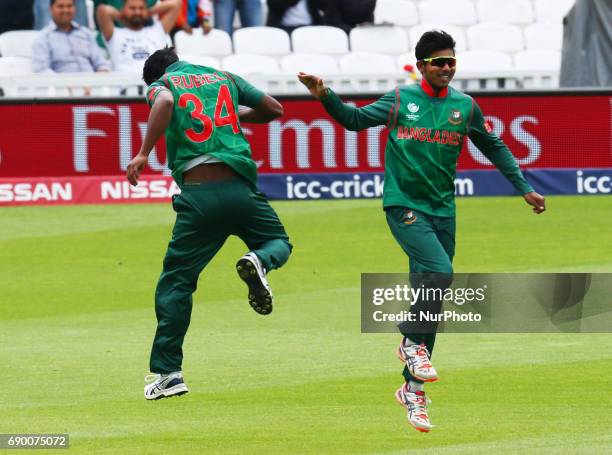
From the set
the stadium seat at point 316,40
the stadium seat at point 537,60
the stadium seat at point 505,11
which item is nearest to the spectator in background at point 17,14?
the stadium seat at point 316,40

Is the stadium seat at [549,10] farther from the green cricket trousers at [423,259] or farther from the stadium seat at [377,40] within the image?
the green cricket trousers at [423,259]

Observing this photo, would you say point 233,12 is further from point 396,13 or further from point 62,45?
point 62,45

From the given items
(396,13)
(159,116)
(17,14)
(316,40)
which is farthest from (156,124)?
(396,13)

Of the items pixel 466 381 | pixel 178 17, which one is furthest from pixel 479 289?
pixel 178 17

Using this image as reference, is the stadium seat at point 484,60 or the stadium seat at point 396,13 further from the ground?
the stadium seat at point 396,13

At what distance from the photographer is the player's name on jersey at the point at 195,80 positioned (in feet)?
29.2

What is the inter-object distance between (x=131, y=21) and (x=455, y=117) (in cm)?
1282

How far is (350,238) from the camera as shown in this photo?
16625 millimetres

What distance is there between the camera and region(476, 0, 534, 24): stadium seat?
1035 inches

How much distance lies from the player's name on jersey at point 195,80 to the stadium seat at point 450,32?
51.6 feet

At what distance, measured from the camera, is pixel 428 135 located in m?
8.56

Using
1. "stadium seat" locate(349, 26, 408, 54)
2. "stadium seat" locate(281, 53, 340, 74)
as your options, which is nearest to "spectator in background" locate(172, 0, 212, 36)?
"stadium seat" locate(281, 53, 340, 74)

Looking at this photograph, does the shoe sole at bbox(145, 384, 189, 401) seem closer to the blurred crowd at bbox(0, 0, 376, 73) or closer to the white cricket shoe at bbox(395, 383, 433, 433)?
the white cricket shoe at bbox(395, 383, 433, 433)

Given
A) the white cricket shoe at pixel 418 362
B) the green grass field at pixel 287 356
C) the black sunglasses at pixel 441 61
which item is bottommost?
the green grass field at pixel 287 356
